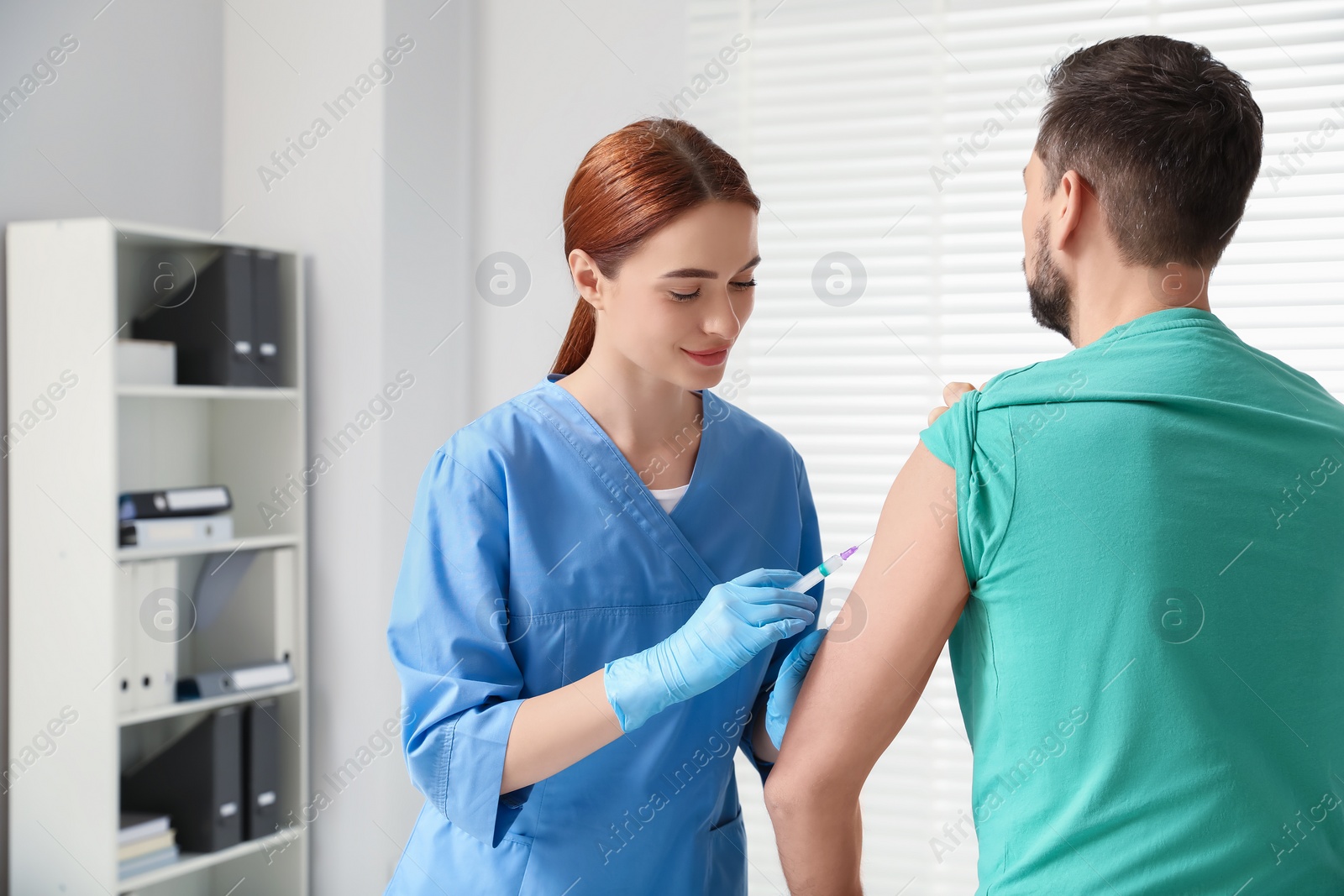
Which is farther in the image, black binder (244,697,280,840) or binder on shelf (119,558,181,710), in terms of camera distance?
black binder (244,697,280,840)

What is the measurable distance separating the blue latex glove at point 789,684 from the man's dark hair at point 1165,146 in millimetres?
506

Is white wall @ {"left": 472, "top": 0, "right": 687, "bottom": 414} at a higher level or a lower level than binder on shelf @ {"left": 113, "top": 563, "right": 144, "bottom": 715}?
higher

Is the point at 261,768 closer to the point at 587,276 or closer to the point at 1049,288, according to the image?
the point at 587,276

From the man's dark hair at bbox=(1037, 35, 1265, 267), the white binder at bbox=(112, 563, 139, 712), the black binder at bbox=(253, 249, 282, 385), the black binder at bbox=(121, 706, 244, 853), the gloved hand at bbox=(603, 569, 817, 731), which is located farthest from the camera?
the black binder at bbox=(253, 249, 282, 385)

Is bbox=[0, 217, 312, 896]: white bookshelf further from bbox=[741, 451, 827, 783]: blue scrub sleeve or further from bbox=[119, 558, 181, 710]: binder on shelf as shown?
bbox=[741, 451, 827, 783]: blue scrub sleeve

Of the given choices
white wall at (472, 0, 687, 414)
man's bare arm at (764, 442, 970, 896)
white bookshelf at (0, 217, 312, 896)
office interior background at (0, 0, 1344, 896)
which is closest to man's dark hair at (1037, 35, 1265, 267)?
man's bare arm at (764, 442, 970, 896)

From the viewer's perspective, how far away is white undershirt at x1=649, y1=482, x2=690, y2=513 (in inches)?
48.4

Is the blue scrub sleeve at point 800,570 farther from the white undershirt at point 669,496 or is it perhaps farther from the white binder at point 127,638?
the white binder at point 127,638

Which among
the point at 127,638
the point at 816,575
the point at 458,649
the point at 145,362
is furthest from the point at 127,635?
the point at 816,575

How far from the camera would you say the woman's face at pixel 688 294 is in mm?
1137

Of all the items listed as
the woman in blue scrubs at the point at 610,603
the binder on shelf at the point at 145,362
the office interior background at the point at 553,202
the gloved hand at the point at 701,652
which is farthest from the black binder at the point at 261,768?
the gloved hand at the point at 701,652

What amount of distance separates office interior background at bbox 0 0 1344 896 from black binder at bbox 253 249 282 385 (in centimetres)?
14

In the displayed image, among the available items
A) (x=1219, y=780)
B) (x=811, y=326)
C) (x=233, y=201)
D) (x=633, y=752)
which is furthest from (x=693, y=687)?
(x=233, y=201)

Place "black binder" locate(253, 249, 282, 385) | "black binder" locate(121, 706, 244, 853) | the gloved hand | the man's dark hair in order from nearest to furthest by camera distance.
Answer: the man's dark hair → the gloved hand → "black binder" locate(121, 706, 244, 853) → "black binder" locate(253, 249, 282, 385)
